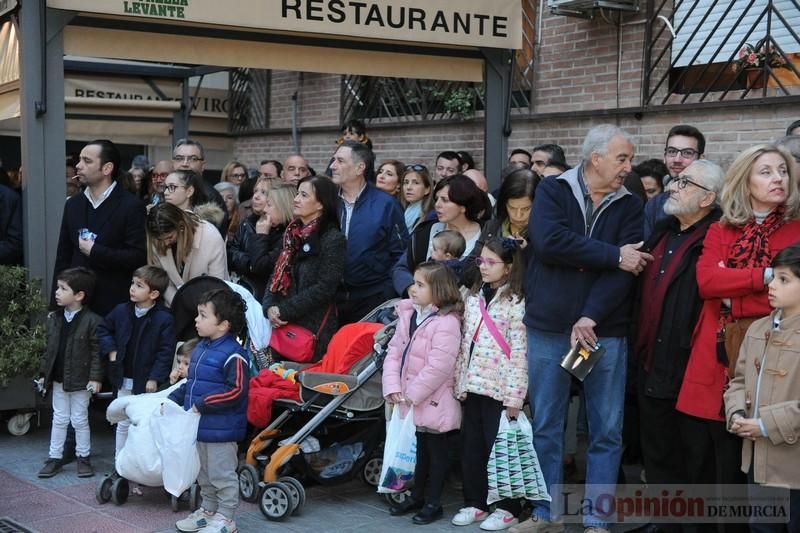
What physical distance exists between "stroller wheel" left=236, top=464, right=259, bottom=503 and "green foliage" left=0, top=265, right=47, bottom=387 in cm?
170

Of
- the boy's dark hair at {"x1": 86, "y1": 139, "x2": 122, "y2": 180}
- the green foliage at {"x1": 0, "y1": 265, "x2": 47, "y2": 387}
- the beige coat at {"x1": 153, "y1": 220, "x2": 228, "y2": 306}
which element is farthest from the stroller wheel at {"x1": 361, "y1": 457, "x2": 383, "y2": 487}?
the boy's dark hair at {"x1": 86, "y1": 139, "x2": 122, "y2": 180}

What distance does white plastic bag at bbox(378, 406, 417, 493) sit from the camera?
5582 mm

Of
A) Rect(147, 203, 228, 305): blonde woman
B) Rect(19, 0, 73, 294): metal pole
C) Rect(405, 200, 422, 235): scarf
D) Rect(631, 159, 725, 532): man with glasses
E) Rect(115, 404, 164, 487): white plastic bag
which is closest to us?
Rect(631, 159, 725, 532): man with glasses

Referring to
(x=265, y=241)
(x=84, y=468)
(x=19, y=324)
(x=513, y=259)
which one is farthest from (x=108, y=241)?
(x=513, y=259)

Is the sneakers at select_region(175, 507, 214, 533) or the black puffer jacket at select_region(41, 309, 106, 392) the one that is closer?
the sneakers at select_region(175, 507, 214, 533)

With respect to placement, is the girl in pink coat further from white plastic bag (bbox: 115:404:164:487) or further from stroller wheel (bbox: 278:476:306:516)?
white plastic bag (bbox: 115:404:164:487)

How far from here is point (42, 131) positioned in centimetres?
666

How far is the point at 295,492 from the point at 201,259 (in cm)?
186

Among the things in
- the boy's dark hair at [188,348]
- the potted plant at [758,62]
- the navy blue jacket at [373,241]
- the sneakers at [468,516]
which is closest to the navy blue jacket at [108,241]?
the boy's dark hair at [188,348]

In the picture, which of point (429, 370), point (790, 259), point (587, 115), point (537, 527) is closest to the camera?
point (790, 259)

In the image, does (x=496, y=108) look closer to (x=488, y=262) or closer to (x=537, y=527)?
(x=488, y=262)

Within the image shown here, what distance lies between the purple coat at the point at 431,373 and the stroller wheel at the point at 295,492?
0.70m

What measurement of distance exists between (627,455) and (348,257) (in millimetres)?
2207

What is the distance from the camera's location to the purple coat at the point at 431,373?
5.44 meters
